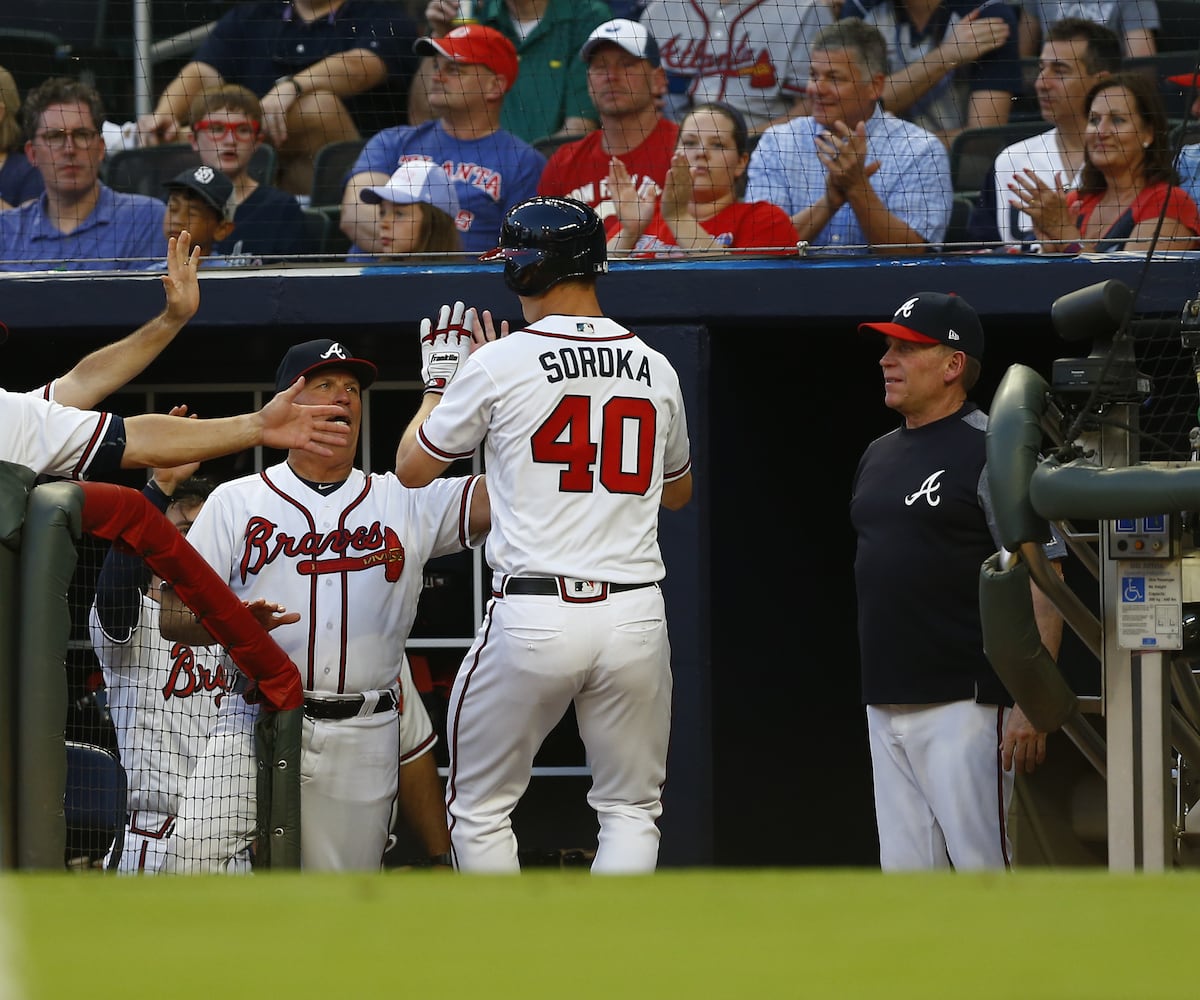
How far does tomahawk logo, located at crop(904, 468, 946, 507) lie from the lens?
4293mm

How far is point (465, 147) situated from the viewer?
20.9ft

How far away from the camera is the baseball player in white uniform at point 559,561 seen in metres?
3.92

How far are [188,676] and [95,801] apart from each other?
497mm

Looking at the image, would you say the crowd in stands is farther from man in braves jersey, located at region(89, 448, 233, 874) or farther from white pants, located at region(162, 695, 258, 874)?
white pants, located at region(162, 695, 258, 874)

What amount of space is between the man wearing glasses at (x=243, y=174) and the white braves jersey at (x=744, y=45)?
161 cm

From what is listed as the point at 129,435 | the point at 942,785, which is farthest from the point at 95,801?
the point at 942,785

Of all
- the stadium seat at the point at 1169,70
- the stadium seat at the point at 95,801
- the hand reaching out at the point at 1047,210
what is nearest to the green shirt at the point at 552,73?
the hand reaching out at the point at 1047,210

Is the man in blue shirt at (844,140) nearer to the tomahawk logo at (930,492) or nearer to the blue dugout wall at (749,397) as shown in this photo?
the blue dugout wall at (749,397)

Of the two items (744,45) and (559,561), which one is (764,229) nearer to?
(744,45)

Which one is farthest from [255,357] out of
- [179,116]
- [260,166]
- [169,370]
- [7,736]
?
[7,736]

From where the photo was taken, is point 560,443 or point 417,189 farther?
point 417,189

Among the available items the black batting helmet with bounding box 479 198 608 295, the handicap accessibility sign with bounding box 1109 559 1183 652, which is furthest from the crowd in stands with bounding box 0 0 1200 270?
the handicap accessibility sign with bounding box 1109 559 1183 652

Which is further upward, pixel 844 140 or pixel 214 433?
pixel 844 140

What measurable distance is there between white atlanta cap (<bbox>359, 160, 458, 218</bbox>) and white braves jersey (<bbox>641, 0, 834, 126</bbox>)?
123cm
